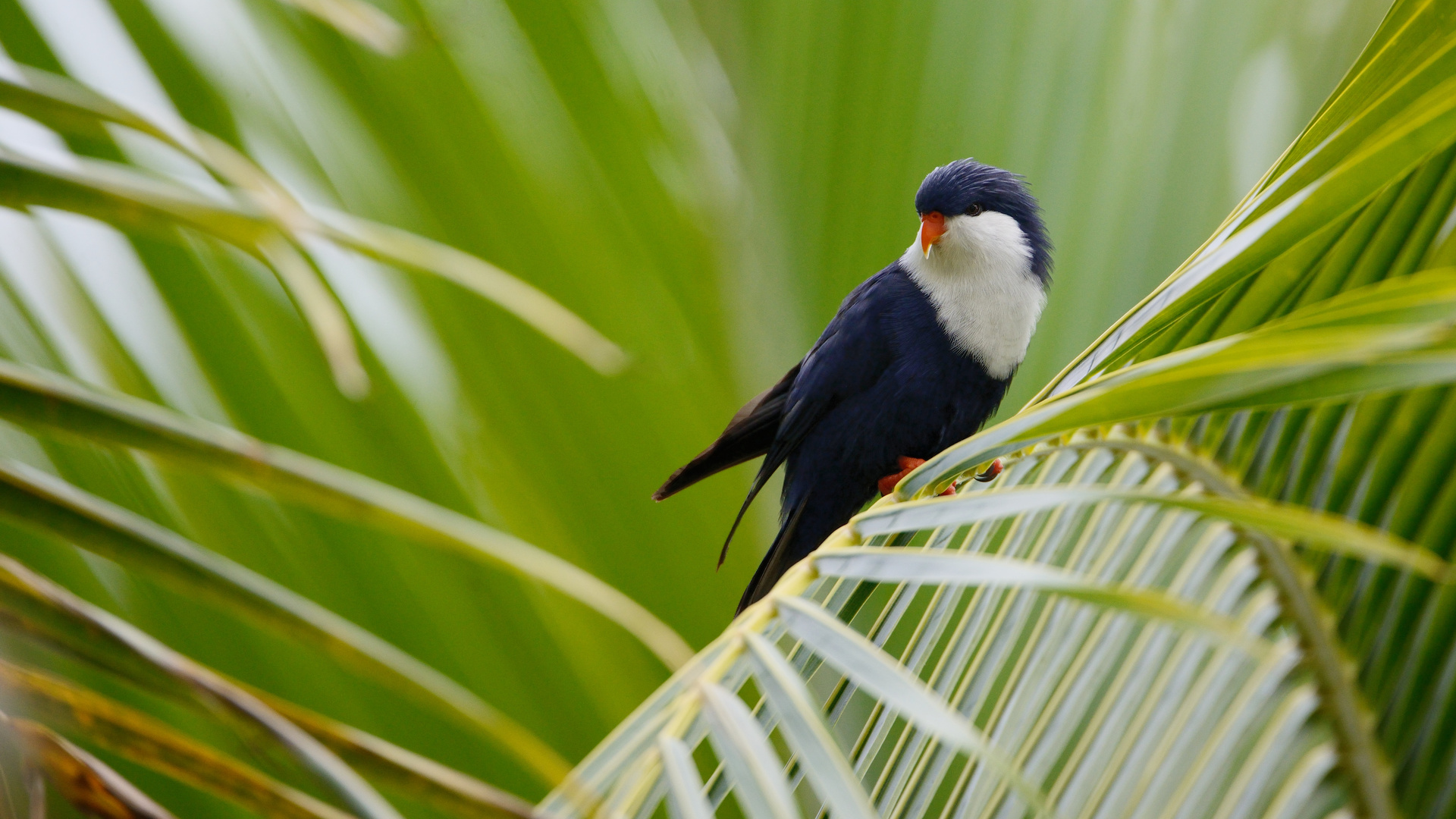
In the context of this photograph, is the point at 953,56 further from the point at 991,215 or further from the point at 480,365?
the point at 480,365

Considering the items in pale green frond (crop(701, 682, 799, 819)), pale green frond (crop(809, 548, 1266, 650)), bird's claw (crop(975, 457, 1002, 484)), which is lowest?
pale green frond (crop(701, 682, 799, 819))

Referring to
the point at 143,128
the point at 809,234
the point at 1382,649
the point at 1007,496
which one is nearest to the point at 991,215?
the point at 809,234

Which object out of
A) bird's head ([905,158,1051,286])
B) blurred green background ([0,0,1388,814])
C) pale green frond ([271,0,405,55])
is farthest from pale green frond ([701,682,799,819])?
bird's head ([905,158,1051,286])

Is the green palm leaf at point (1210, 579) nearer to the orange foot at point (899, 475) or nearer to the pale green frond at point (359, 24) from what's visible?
the pale green frond at point (359, 24)

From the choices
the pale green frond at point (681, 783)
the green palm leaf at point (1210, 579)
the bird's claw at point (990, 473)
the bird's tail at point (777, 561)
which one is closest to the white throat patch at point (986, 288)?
the bird's claw at point (990, 473)

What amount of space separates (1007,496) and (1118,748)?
0.23 m

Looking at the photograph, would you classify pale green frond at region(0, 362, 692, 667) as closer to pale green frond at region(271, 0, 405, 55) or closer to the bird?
pale green frond at region(271, 0, 405, 55)

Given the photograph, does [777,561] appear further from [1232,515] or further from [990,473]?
[1232,515]

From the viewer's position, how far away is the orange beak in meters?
0.97

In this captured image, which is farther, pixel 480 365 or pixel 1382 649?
pixel 480 365

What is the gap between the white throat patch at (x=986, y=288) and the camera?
0.97 meters

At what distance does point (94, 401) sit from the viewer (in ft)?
0.67

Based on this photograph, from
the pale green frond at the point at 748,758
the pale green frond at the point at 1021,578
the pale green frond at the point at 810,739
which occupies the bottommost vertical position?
the pale green frond at the point at 748,758

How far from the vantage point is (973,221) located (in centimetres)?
98
